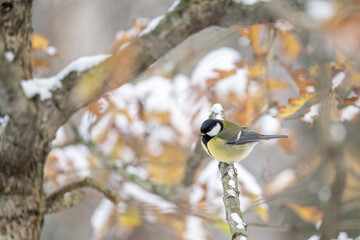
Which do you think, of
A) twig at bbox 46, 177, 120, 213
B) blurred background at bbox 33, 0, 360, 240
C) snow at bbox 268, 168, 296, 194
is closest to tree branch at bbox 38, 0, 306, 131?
blurred background at bbox 33, 0, 360, 240

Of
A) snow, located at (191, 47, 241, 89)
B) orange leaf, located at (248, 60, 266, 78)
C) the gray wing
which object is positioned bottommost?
the gray wing

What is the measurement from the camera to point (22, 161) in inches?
66.3

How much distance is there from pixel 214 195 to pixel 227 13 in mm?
1500

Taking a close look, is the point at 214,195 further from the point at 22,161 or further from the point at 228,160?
the point at 22,161

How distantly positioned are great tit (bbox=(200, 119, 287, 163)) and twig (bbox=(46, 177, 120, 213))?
63cm

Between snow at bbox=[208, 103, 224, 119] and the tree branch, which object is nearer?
the tree branch

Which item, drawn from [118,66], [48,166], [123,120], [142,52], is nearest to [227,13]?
[142,52]

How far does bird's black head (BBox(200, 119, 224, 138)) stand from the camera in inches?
87.9

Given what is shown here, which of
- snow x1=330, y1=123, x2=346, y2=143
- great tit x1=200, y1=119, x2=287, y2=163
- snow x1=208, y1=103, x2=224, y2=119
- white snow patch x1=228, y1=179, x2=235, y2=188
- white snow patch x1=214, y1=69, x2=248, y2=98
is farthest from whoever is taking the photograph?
white snow patch x1=214, y1=69, x2=248, y2=98

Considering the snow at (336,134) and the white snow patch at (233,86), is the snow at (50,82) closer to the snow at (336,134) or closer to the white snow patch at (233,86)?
the snow at (336,134)

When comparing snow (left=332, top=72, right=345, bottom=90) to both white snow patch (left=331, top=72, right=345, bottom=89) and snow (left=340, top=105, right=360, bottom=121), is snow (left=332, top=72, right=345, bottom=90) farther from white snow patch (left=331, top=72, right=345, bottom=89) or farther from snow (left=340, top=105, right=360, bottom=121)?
snow (left=340, top=105, right=360, bottom=121)

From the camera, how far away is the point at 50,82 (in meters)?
1.77

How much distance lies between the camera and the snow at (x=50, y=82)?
1708 millimetres

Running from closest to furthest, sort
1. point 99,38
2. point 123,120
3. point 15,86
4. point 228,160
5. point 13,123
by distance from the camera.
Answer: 1. point 15,86
2. point 13,123
3. point 228,160
4. point 123,120
5. point 99,38
